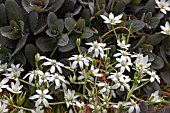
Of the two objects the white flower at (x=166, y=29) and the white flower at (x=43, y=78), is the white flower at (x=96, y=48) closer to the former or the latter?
the white flower at (x=43, y=78)

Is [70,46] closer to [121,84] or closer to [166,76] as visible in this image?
[121,84]

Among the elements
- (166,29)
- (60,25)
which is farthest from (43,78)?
(166,29)

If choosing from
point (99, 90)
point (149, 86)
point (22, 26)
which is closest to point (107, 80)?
point (99, 90)

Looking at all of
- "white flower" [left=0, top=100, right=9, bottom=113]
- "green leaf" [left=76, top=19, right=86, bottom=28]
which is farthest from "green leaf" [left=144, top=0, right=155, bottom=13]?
"white flower" [left=0, top=100, right=9, bottom=113]

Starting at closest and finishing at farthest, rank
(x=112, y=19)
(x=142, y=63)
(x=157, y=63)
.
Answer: (x=142, y=63), (x=112, y=19), (x=157, y=63)

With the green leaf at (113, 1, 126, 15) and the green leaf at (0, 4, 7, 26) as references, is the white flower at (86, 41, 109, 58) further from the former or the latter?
the green leaf at (0, 4, 7, 26)
